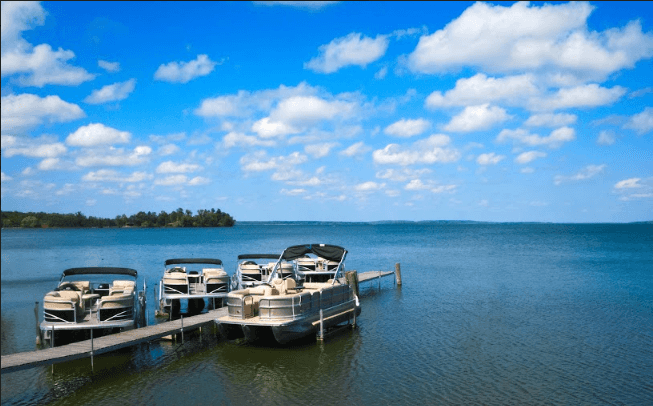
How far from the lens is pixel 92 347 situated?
1563cm

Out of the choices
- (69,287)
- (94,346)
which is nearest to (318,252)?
(69,287)

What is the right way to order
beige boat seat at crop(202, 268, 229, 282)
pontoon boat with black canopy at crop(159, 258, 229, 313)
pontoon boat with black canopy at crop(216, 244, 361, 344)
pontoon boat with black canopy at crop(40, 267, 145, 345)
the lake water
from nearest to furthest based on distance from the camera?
the lake water → pontoon boat with black canopy at crop(40, 267, 145, 345) → pontoon boat with black canopy at crop(216, 244, 361, 344) → pontoon boat with black canopy at crop(159, 258, 229, 313) → beige boat seat at crop(202, 268, 229, 282)

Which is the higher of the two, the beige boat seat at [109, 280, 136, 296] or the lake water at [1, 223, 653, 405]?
the beige boat seat at [109, 280, 136, 296]

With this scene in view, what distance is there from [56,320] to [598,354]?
18.4m

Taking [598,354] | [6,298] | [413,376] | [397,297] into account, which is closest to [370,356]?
[413,376]

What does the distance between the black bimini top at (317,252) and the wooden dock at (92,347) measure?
5538 millimetres

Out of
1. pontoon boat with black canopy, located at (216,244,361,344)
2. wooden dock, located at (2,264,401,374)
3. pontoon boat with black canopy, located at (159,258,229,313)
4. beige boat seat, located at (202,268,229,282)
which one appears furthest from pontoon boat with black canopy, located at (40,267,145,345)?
beige boat seat, located at (202,268,229,282)

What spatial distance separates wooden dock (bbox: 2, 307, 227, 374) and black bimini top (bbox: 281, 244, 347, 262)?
5538mm

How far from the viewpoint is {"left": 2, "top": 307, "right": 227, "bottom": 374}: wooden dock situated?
1418cm

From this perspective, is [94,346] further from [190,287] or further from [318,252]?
[318,252]

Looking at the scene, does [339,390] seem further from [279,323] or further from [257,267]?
[257,267]

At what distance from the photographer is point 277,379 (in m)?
16.0

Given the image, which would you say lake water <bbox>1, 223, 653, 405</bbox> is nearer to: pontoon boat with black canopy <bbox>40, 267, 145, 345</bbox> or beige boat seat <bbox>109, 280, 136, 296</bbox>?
pontoon boat with black canopy <bbox>40, 267, 145, 345</bbox>

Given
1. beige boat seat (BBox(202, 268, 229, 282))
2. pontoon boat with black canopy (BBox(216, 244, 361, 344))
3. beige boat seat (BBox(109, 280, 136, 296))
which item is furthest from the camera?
beige boat seat (BBox(202, 268, 229, 282))
